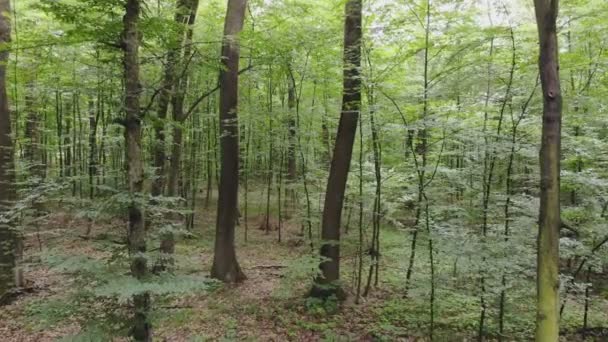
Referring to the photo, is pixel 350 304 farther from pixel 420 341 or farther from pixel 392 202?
pixel 392 202

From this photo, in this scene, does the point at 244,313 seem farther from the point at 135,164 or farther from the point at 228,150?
the point at 135,164

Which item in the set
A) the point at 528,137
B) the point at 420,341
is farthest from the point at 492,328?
the point at 528,137

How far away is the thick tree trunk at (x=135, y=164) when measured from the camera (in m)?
3.80

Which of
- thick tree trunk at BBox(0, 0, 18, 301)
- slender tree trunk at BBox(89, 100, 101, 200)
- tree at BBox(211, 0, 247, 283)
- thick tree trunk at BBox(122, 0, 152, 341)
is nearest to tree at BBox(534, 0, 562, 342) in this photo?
thick tree trunk at BBox(122, 0, 152, 341)

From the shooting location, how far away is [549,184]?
4.10m

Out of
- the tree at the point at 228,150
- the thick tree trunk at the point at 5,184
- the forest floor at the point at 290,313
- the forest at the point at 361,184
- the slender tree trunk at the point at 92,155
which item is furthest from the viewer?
the tree at the point at 228,150

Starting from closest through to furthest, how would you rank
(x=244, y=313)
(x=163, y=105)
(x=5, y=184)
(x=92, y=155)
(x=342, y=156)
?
(x=244, y=313), (x=342, y=156), (x=5, y=184), (x=163, y=105), (x=92, y=155)

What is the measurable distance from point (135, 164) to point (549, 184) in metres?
4.37

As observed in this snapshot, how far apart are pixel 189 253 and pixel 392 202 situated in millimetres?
6189

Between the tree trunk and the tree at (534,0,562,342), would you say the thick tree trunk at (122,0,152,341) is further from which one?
the tree at (534,0,562,342)

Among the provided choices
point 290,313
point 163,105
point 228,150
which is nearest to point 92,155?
point 163,105

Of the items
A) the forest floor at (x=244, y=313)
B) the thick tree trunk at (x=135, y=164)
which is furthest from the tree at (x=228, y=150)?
the thick tree trunk at (x=135, y=164)

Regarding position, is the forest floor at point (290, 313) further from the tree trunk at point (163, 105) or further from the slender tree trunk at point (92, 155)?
the tree trunk at point (163, 105)

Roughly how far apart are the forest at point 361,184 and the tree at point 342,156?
0.10 ft
